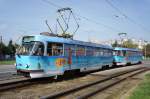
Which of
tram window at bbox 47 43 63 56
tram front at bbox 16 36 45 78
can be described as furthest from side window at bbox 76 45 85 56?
tram front at bbox 16 36 45 78

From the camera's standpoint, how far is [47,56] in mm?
16656

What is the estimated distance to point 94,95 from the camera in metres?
12.6

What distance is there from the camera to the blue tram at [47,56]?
15.9 meters

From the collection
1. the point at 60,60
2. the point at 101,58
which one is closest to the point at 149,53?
the point at 101,58

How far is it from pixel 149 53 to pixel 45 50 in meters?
142

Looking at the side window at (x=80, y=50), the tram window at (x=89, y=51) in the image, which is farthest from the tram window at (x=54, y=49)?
the tram window at (x=89, y=51)

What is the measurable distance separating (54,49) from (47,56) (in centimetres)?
100

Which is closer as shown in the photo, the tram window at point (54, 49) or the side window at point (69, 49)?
the tram window at point (54, 49)

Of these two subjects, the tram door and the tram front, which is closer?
the tram front

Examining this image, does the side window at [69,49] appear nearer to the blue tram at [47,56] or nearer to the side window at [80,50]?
the blue tram at [47,56]

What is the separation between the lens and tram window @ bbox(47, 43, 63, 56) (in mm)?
16922

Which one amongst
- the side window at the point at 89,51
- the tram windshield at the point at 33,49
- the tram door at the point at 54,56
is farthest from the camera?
the side window at the point at 89,51

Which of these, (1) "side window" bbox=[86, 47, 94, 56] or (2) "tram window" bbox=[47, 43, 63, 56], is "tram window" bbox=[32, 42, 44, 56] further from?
(1) "side window" bbox=[86, 47, 94, 56]

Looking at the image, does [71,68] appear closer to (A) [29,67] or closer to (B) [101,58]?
(A) [29,67]
